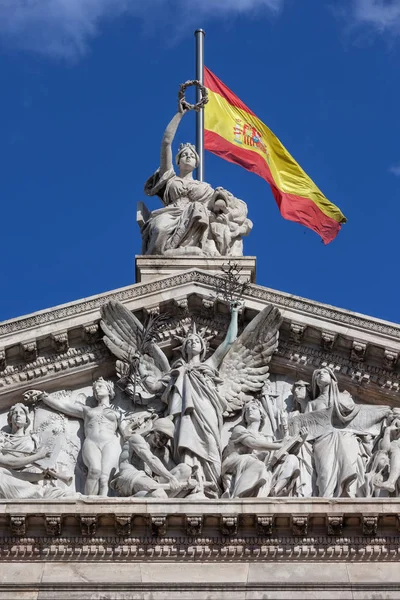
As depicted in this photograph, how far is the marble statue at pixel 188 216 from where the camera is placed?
109ft

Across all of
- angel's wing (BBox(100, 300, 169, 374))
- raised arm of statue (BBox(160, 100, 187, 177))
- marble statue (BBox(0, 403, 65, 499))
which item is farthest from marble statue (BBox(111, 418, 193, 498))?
raised arm of statue (BBox(160, 100, 187, 177))

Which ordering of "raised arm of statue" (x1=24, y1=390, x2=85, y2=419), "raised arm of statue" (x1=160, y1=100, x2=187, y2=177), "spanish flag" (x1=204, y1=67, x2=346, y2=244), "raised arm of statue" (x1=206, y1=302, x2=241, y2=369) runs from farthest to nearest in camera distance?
"spanish flag" (x1=204, y1=67, x2=346, y2=244)
"raised arm of statue" (x1=160, y1=100, x2=187, y2=177)
"raised arm of statue" (x1=206, y1=302, x2=241, y2=369)
"raised arm of statue" (x1=24, y1=390, x2=85, y2=419)

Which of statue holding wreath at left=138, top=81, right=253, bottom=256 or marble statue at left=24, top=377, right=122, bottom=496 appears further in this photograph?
statue holding wreath at left=138, top=81, right=253, bottom=256

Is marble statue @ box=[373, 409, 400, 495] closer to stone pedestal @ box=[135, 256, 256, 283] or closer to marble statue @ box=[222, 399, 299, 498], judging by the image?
marble statue @ box=[222, 399, 299, 498]

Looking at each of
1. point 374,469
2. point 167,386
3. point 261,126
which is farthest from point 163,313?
point 261,126

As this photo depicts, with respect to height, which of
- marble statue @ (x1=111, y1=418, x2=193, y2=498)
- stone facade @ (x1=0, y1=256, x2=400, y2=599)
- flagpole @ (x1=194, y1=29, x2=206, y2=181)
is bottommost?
stone facade @ (x1=0, y1=256, x2=400, y2=599)

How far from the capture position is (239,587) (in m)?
28.0

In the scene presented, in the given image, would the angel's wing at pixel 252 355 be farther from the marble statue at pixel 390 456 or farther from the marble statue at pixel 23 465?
the marble statue at pixel 23 465

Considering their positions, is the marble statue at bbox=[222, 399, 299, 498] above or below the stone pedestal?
below

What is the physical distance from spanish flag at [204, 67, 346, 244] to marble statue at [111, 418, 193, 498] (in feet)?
25.3

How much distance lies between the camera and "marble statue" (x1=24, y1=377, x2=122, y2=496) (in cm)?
2942

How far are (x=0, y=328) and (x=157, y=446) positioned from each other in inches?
120

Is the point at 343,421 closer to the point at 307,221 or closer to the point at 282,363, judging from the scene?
the point at 282,363

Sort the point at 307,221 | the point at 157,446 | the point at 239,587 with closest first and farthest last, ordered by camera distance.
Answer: the point at 239,587 < the point at 157,446 < the point at 307,221
